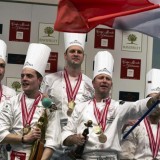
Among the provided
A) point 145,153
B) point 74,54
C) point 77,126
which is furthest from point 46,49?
point 145,153

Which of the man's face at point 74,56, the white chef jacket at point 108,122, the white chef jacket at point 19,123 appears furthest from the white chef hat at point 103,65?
the white chef jacket at point 19,123

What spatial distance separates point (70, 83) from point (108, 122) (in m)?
0.64

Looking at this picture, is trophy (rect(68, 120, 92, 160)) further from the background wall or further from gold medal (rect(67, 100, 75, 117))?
the background wall

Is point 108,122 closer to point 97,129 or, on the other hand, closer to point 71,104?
point 97,129

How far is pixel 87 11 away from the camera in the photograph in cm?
386

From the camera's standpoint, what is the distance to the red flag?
383 cm

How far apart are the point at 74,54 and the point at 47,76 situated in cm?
33

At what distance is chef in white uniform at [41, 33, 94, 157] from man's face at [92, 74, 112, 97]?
31 centimetres

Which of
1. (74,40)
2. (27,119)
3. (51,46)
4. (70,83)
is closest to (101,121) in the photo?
(27,119)

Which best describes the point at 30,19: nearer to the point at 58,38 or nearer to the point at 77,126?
the point at 58,38

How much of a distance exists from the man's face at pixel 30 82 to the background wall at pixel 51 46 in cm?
103

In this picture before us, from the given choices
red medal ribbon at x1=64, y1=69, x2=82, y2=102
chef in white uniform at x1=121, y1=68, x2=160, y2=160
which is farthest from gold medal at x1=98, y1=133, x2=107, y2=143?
red medal ribbon at x1=64, y1=69, x2=82, y2=102

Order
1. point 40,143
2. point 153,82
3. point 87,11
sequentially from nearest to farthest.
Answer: point 87,11 < point 40,143 < point 153,82

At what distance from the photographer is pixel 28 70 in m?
4.61
